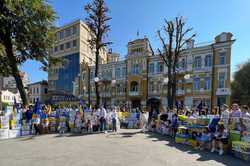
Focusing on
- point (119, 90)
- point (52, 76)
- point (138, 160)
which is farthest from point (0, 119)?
point (52, 76)

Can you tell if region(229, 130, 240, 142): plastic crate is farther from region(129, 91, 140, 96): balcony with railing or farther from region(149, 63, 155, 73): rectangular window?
region(129, 91, 140, 96): balcony with railing

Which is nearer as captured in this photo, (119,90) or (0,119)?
(0,119)

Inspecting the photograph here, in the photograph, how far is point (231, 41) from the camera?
33.3m

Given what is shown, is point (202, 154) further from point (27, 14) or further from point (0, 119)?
point (27, 14)

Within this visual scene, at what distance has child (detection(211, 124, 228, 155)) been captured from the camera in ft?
34.3

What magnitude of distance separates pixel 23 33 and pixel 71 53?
132ft

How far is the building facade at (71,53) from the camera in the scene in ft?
188

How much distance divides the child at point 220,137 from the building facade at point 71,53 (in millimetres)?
46441

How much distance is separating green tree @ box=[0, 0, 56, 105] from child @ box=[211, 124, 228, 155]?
14.2 metres

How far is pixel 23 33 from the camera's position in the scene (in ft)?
64.0

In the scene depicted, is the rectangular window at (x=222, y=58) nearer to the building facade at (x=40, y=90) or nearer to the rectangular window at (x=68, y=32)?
the rectangular window at (x=68, y=32)

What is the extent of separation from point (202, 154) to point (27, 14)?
15.8 meters

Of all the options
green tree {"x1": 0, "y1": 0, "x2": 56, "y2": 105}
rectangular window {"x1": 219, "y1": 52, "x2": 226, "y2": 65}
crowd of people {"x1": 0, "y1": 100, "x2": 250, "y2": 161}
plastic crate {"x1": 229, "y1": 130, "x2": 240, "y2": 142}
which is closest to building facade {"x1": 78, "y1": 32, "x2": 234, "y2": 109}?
rectangular window {"x1": 219, "y1": 52, "x2": 226, "y2": 65}


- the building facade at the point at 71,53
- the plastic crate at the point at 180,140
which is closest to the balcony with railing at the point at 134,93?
the building facade at the point at 71,53
